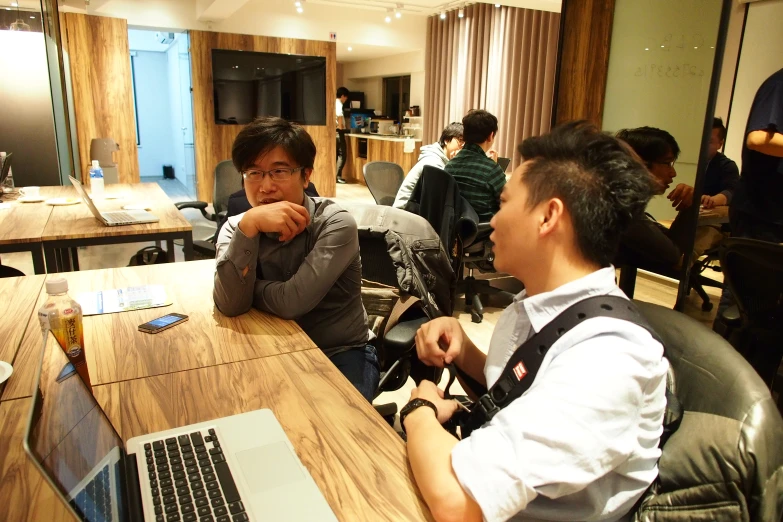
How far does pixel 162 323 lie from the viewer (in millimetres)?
1537

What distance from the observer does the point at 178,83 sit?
8.37m

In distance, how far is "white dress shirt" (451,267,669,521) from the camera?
2.38 ft

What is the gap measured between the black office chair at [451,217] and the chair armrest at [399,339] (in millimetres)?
1541

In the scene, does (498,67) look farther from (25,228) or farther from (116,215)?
(25,228)

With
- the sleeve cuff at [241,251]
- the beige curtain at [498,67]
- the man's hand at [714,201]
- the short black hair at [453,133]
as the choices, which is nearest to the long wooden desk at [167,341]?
the sleeve cuff at [241,251]

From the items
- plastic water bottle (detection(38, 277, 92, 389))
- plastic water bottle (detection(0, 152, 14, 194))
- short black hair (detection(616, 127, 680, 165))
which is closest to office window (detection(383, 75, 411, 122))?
plastic water bottle (detection(0, 152, 14, 194))

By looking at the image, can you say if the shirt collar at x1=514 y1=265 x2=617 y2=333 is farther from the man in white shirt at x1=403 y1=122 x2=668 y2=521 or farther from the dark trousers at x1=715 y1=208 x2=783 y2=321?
the dark trousers at x1=715 y1=208 x2=783 y2=321

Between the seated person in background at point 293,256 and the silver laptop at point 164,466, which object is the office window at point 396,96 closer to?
the seated person in background at point 293,256

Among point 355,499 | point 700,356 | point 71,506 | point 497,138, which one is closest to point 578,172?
point 700,356

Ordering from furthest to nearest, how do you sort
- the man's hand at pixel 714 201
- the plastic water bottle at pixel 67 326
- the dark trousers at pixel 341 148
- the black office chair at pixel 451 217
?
the dark trousers at pixel 341 148
the black office chair at pixel 451 217
the man's hand at pixel 714 201
the plastic water bottle at pixel 67 326

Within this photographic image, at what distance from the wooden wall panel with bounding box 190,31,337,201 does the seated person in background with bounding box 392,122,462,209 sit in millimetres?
→ 3858

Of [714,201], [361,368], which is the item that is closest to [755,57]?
[714,201]

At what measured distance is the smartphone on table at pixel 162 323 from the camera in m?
1.50

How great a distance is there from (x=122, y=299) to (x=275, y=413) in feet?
2.93
